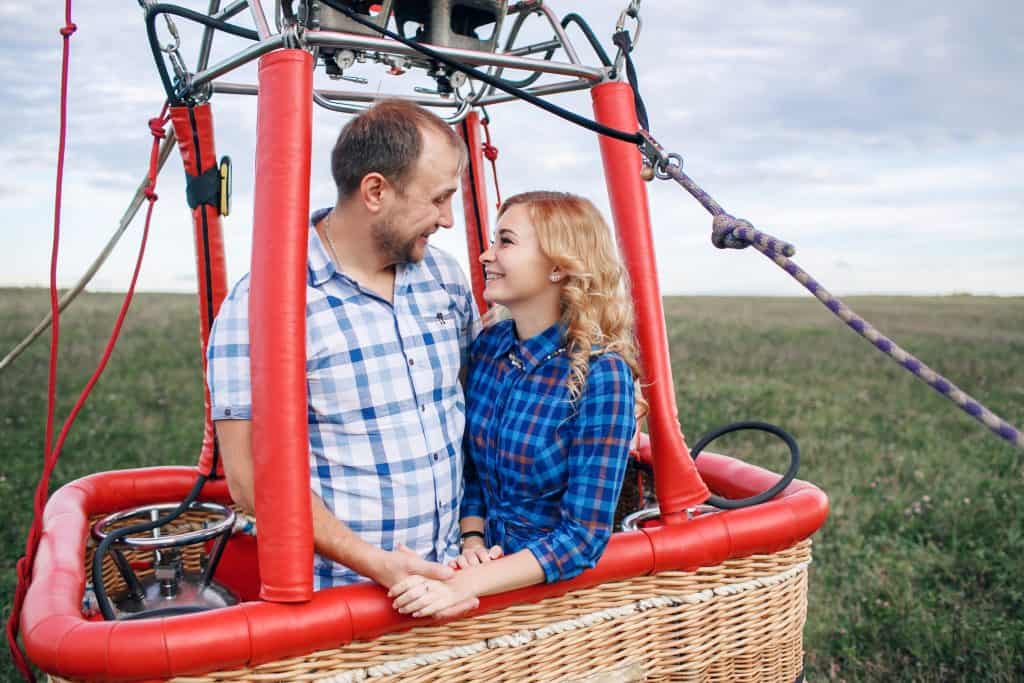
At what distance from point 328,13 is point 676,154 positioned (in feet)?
3.27

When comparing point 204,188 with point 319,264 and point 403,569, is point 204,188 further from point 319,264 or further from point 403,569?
point 403,569

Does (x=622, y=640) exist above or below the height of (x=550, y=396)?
below

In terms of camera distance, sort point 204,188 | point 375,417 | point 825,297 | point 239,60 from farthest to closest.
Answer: point 204,188 < point 375,417 < point 239,60 < point 825,297

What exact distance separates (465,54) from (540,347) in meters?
0.81

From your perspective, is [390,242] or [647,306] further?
[647,306]

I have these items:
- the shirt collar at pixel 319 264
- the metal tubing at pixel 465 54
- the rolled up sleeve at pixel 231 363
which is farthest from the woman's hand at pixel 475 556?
the metal tubing at pixel 465 54

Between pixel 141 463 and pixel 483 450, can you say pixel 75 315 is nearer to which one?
pixel 141 463

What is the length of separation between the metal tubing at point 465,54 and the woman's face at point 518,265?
400 millimetres

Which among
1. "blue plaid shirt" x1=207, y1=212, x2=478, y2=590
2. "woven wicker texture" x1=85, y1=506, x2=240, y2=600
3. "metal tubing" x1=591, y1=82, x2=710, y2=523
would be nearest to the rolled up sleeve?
"blue plaid shirt" x1=207, y1=212, x2=478, y2=590

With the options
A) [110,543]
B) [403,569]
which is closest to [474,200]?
[110,543]

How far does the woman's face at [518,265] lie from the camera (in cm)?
247

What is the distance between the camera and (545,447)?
2369mm

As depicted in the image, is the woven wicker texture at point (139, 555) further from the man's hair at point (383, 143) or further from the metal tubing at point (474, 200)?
the man's hair at point (383, 143)

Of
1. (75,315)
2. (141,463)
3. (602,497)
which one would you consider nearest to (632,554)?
(602,497)
